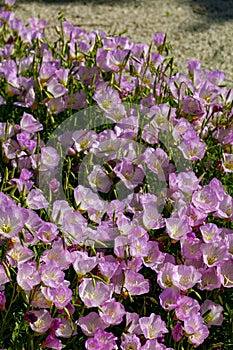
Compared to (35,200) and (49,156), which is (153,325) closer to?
(35,200)

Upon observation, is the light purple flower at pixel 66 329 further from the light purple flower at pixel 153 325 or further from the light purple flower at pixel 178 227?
the light purple flower at pixel 178 227

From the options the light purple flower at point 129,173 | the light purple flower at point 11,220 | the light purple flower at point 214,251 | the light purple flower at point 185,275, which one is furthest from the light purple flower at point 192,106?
the light purple flower at point 11,220

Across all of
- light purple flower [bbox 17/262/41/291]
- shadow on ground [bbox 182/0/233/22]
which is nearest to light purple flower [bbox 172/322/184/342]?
light purple flower [bbox 17/262/41/291]

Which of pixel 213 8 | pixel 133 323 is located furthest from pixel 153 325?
pixel 213 8

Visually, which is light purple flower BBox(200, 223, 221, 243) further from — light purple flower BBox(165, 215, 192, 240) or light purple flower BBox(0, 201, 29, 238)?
light purple flower BBox(0, 201, 29, 238)

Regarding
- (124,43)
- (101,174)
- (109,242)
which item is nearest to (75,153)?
(101,174)

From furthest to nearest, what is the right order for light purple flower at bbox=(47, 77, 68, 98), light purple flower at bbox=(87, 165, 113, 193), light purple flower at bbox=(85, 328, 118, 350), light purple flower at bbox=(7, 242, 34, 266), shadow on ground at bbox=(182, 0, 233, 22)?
shadow on ground at bbox=(182, 0, 233, 22)
light purple flower at bbox=(47, 77, 68, 98)
light purple flower at bbox=(87, 165, 113, 193)
light purple flower at bbox=(7, 242, 34, 266)
light purple flower at bbox=(85, 328, 118, 350)

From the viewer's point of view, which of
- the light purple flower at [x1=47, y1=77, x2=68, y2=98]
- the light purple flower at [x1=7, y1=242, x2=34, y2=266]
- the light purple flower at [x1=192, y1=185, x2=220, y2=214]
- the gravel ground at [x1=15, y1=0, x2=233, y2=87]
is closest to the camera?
the light purple flower at [x1=7, y1=242, x2=34, y2=266]

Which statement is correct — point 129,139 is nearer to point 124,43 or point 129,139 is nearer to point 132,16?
point 124,43
